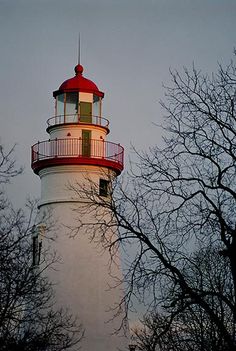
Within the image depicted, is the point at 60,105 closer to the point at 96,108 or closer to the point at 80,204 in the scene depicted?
the point at 96,108

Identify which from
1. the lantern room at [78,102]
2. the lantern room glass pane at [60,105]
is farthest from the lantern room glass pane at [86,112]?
the lantern room glass pane at [60,105]

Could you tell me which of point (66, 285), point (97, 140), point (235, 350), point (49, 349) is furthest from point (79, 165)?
point (235, 350)

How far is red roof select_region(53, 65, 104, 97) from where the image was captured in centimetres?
2997

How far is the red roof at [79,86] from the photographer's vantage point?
2997 centimetres

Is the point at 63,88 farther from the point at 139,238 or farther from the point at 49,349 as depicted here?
the point at 139,238

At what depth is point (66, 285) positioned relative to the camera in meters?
28.3

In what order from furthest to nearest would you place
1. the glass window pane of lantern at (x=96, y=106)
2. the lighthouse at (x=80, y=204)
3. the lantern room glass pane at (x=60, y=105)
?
1. the glass window pane of lantern at (x=96, y=106)
2. the lantern room glass pane at (x=60, y=105)
3. the lighthouse at (x=80, y=204)

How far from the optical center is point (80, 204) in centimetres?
2900

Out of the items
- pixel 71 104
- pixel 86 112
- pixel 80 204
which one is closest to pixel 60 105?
pixel 71 104

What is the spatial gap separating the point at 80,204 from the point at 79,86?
434 centimetres

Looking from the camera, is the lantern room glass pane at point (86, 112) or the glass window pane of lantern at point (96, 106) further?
the glass window pane of lantern at point (96, 106)

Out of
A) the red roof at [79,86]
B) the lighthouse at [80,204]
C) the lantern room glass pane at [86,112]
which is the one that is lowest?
the lighthouse at [80,204]

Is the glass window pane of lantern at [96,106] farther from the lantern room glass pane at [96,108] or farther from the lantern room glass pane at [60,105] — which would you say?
the lantern room glass pane at [60,105]

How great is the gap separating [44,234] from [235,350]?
16.7 meters
